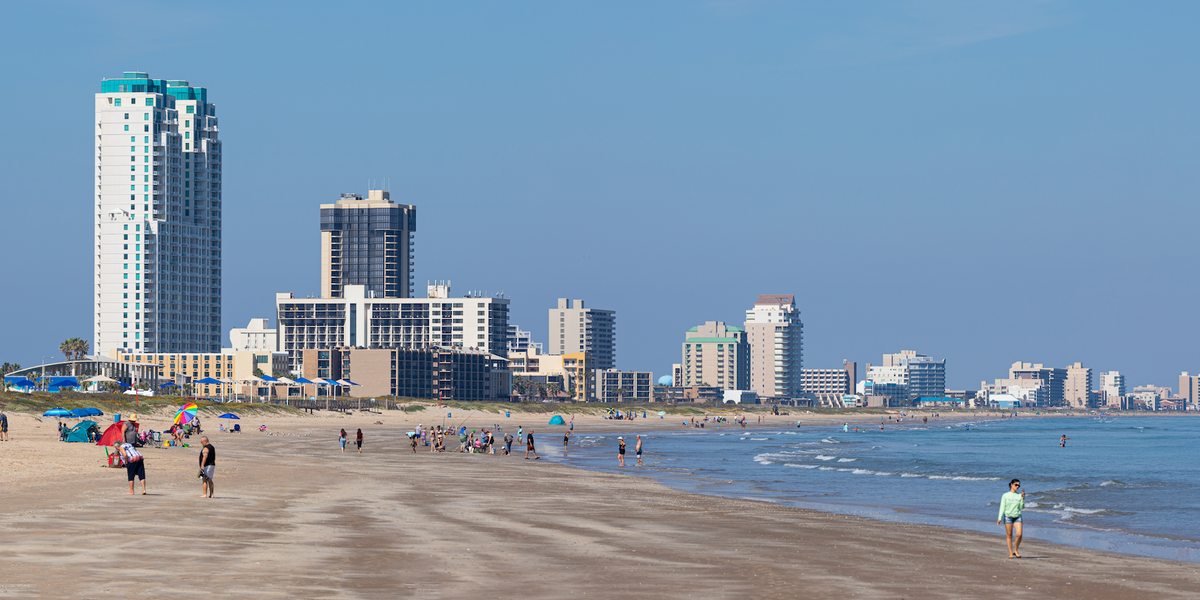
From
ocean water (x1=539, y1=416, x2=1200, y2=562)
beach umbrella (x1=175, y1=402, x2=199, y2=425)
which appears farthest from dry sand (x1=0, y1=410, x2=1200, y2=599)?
beach umbrella (x1=175, y1=402, x2=199, y2=425)

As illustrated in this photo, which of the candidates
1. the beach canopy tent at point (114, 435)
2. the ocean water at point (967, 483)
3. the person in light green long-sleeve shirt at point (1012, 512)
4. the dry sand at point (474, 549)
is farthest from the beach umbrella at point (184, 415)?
the person in light green long-sleeve shirt at point (1012, 512)

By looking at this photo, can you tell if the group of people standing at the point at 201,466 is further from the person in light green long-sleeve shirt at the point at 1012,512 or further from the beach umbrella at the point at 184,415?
the beach umbrella at the point at 184,415

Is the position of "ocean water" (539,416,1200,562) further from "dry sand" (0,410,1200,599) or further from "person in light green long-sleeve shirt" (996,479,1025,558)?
"person in light green long-sleeve shirt" (996,479,1025,558)

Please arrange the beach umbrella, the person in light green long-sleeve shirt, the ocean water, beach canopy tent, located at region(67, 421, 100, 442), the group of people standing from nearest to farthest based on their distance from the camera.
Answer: the person in light green long-sleeve shirt → the group of people standing → the ocean water → beach canopy tent, located at region(67, 421, 100, 442) → the beach umbrella

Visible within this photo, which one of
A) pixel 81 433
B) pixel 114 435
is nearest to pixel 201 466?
pixel 114 435

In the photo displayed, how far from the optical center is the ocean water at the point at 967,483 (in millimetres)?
37250

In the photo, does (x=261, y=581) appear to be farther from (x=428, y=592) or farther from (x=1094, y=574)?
(x=1094, y=574)

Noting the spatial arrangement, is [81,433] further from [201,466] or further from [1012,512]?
[1012,512]

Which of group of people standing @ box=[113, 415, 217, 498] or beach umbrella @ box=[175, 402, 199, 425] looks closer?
group of people standing @ box=[113, 415, 217, 498]

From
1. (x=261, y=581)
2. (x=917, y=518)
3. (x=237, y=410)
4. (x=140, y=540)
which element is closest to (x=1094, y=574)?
(x=917, y=518)

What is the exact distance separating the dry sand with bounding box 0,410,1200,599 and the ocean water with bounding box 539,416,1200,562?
4404 millimetres

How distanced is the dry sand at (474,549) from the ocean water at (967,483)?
14.4 feet

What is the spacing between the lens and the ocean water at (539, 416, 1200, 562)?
122 feet

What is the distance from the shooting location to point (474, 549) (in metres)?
25.2
